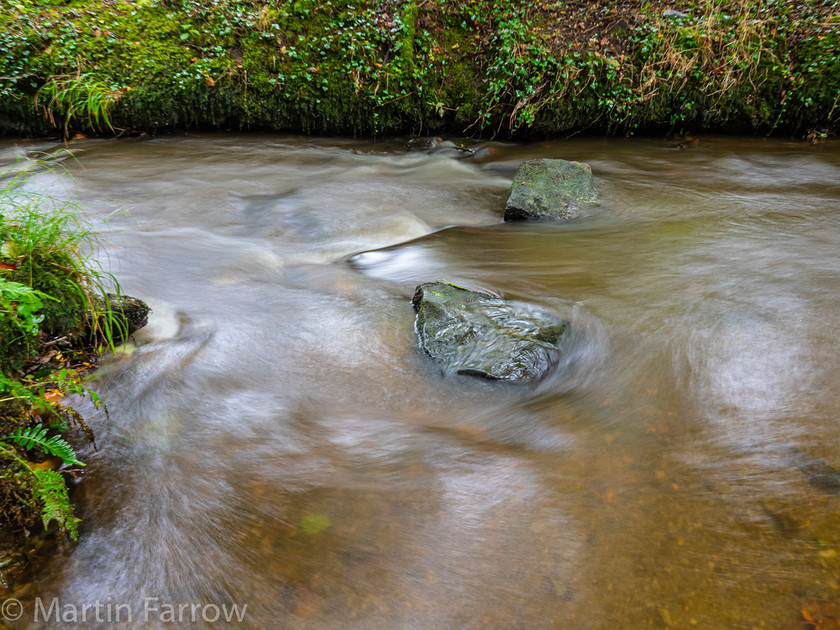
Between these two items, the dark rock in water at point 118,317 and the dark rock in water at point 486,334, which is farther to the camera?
the dark rock in water at point 486,334

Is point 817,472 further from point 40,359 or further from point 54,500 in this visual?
point 40,359

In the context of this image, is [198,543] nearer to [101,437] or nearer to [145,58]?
[101,437]

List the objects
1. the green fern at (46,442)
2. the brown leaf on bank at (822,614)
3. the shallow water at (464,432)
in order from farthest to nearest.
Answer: the green fern at (46,442)
the shallow water at (464,432)
the brown leaf on bank at (822,614)

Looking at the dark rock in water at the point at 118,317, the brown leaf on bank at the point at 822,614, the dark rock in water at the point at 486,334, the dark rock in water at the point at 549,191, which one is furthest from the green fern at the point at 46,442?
the dark rock in water at the point at 549,191

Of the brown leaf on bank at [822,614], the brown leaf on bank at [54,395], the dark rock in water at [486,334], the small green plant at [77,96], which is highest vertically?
the small green plant at [77,96]

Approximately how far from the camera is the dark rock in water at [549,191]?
5543mm

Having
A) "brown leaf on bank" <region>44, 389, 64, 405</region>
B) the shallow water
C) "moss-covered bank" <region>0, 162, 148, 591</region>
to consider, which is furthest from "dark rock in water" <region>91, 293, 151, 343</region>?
"brown leaf on bank" <region>44, 389, 64, 405</region>

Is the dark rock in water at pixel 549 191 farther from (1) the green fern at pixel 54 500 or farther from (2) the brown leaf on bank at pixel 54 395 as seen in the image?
(1) the green fern at pixel 54 500

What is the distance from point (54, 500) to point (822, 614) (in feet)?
9.71

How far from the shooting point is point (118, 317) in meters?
3.32

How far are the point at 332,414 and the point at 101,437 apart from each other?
3.92 ft

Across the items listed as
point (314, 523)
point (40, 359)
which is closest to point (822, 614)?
point (314, 523)

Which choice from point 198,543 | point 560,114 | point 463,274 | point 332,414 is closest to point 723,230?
point 463,274

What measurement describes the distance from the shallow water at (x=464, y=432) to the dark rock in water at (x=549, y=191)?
0.27 m
